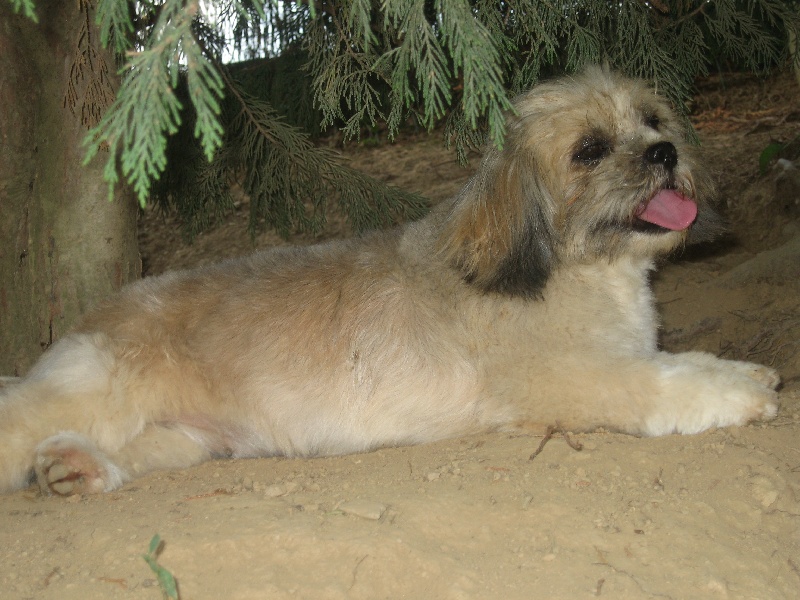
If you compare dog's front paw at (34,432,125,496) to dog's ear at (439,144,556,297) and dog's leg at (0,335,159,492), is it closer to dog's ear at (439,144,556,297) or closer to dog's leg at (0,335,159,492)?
dog's leg at (0,335,159,492)

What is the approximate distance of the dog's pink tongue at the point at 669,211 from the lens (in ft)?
14.7

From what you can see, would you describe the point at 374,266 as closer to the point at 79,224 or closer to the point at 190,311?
the point at 190,311

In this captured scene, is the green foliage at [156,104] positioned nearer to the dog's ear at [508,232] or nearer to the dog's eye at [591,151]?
the dog's ear at [508,232]

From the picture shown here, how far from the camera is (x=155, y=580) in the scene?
10.2 feet

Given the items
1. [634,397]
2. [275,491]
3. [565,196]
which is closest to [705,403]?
[634,397]

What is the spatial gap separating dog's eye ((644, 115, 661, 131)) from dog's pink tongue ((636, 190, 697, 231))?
1.59 feet

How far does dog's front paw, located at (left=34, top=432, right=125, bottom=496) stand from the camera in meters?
4.09

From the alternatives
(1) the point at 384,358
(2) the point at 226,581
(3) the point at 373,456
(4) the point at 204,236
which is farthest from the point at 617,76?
(4) the point at 204,236

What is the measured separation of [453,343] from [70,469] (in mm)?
2080

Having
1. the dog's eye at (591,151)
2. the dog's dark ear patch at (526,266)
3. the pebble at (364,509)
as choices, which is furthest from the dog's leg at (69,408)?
the dog's eye at (591,151)

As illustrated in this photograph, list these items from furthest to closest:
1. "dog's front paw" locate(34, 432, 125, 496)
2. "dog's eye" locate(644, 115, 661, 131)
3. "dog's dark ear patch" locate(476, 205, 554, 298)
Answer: "dog's eye" locate(644, 115, 661, 131) → "dog's dark ear patch" locate(476, 205, 554, 298) → "dog's front paw" locate(34, 432, 125, 496)

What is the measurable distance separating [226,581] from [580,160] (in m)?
2.83

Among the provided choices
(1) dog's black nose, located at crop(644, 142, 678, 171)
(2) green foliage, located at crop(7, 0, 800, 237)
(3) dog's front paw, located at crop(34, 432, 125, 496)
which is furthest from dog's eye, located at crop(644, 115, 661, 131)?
(3) dog's front paw, located at crop(34, 432, 125, 496)

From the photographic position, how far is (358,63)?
5719 millimetres
